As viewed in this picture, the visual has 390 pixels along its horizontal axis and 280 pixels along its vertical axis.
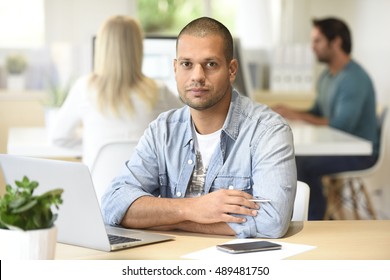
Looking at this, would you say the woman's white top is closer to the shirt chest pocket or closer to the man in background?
the shirt chest pocket

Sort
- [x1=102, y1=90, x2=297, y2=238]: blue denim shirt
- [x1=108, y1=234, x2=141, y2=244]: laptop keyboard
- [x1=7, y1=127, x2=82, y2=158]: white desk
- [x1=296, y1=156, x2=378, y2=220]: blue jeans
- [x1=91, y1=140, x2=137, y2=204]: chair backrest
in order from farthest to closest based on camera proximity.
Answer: [x1=296, y1=156, x2=378, y2=220]: blue jeans
[x1=7, y1=127, x2=82, y2=158]: white desk
[x1=91, y1=140, x2=137, y2=204]: chair backrest
[x1=102, y1=90, x2=297, y2=238]: blue denim shirt
[x1=108, y1=234, x2=141, y2=244]: laptop keyboard

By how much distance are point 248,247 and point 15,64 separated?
441 cm

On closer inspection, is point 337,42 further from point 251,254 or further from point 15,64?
point 251,254

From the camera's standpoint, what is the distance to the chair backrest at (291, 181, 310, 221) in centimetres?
229

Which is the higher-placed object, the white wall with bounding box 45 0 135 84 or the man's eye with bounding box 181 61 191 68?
the man's eye with bounding box 181 61 191 68

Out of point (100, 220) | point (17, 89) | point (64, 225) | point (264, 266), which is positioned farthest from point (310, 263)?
point (17, 89)

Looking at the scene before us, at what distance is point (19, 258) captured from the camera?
150cm

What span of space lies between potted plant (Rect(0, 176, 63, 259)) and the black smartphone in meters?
0.40

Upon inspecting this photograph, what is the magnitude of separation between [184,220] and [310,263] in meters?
0.50

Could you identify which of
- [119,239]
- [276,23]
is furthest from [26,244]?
[276,23]

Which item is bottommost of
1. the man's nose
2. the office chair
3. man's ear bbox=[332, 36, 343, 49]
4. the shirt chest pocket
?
the office chair

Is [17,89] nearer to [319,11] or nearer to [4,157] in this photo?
[319,11]

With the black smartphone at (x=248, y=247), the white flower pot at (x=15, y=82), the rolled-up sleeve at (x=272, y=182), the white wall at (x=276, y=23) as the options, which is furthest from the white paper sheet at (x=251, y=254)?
the white flower pot at (x=15, y=82)

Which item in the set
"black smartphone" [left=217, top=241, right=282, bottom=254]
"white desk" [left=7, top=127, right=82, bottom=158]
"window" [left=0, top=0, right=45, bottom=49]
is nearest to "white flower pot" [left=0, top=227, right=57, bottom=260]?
"black smartphone" [left=217, top=241, right=282, bottom=254]
